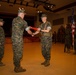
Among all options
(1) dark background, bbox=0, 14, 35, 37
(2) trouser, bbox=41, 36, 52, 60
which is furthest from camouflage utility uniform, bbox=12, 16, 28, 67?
(1) dark background, bbox=0, 14, 35, 37

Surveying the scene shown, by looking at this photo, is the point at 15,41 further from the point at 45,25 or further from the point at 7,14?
the point at 7,14

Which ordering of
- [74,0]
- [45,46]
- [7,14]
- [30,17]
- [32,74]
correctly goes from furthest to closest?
[30,17] → [7,14] → [74,0] → [45,46] → [32,74]

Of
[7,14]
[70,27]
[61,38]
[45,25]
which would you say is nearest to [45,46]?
[45,25]

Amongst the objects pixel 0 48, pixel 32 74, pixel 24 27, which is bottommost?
pixel 32 74

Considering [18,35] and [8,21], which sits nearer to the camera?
[18,35]

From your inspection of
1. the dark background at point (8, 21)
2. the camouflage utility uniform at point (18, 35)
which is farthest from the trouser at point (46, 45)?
the dark background at point (8, 21)

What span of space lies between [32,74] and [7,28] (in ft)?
50.4

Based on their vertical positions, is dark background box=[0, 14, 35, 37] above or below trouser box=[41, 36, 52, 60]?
above

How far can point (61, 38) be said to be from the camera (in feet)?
48.2

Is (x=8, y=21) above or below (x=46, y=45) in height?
above

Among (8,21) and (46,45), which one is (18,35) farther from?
(8,21)

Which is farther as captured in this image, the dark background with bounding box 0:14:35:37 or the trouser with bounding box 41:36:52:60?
the dark background with bounding box 0:14:35:37

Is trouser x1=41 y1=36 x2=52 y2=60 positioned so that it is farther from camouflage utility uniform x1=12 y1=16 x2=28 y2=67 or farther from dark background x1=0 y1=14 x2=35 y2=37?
dark background x1=0 y1=14 x2=35 y2=37

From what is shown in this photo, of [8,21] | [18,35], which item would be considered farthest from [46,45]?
[8,21]
